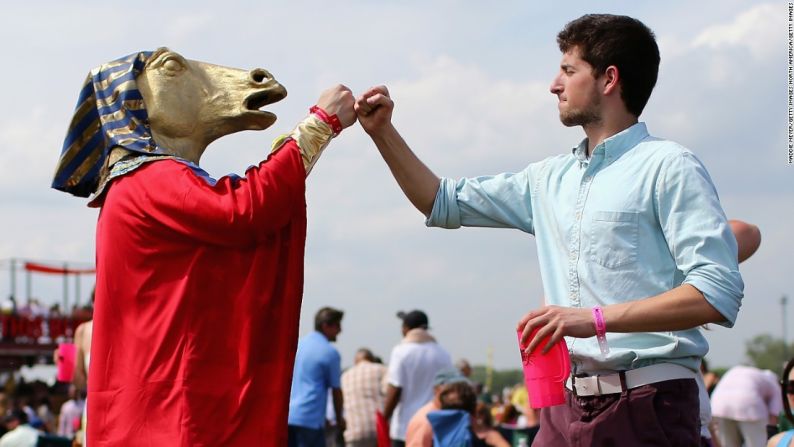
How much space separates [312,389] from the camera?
9.61 m

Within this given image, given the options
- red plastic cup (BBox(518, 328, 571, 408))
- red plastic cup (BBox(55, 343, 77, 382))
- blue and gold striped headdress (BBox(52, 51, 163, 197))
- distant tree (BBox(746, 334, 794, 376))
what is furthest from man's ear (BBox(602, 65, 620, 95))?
distant tree (BBox(746, 334, 794, 376))

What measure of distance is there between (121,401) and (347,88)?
4.07 ft

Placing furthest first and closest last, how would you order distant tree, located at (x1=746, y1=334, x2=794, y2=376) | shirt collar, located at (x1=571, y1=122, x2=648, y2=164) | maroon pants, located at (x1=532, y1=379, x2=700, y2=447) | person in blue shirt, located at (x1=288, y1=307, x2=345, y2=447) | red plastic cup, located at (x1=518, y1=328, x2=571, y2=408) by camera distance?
distant tree, located at (x1=746, y1=334, x2=794, y2=376) < person in blue shirt, located at (x1=288, y1=307, x2=345, y2=447) < shirt collar, located at (x1=571, y1=122, x2=648, y2=164) < maroon pants, located at (x1=532, y1=379, x2=700, y2=447) < red plastic cup, located at (x1=518, y1=328, x2=571, y2=408)

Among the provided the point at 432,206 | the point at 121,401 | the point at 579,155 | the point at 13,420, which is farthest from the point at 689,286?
the point at 13,420

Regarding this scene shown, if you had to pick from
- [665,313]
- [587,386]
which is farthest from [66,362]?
[665,313]

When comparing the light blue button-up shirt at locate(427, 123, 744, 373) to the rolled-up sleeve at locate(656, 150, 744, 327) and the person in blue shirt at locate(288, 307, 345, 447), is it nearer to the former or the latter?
the rolled-up sleeve at locate(656, 150, 744, 327)

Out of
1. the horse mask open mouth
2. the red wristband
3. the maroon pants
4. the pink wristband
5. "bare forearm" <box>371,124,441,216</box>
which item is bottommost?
the maroon pants

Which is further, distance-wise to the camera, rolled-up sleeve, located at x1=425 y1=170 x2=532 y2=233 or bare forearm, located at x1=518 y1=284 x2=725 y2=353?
rolled-up sleeve, located at x1=425 y1=170 x2=532 y2=233

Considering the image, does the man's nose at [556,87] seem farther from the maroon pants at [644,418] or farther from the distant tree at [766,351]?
the distant tree at [766,351]

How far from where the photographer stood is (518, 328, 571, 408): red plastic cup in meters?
3.22

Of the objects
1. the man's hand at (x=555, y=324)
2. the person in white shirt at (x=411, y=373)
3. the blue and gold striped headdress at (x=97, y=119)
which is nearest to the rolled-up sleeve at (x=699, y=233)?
the man's hand at (x=555, y=324)

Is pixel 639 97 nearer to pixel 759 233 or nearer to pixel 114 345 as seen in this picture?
pixel 759 233

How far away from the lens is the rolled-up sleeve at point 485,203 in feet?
12.7

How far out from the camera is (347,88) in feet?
13.1
